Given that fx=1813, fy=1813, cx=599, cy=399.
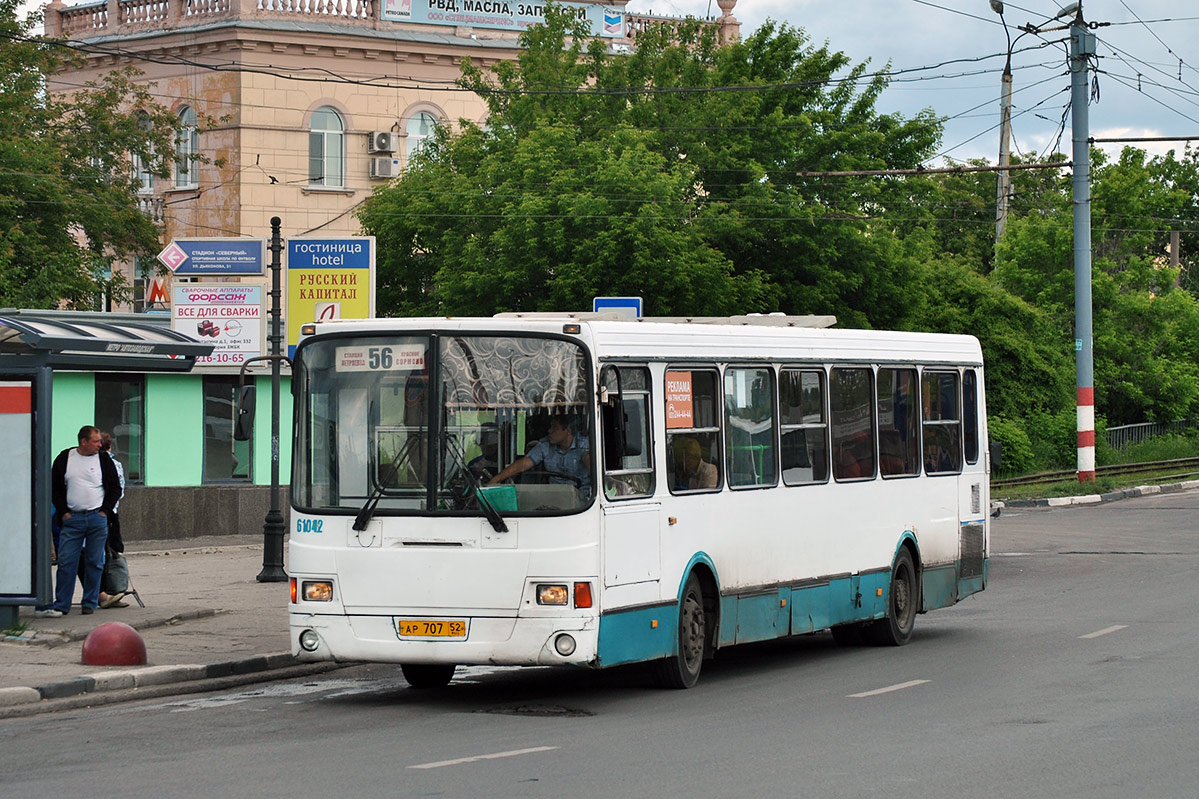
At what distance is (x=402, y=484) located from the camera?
12.1 metres

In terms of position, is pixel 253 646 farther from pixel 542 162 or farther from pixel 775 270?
pixel 775 270

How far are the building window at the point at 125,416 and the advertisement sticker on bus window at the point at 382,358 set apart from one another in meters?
16.6

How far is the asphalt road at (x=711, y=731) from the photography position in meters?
9.08

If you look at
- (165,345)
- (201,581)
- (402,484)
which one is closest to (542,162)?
(201,581)

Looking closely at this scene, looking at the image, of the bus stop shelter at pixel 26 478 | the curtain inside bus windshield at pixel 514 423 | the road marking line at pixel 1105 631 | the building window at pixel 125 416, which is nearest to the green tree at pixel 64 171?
the building window at pixel 125 416

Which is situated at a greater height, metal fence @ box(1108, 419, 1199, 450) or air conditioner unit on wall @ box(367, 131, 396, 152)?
air conditioner unit on wall @ box(367, 131, 396, 152)

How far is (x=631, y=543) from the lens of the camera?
12195mm

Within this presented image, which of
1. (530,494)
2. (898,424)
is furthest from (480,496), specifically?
(898,424)

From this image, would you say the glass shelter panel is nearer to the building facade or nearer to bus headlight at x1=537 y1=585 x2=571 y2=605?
bus headlight at x1=537 y1=585 x2=571 y2=605

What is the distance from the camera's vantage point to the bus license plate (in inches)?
465

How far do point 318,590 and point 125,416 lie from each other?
17136 mm

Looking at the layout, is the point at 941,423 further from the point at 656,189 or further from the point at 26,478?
the point at 656,189

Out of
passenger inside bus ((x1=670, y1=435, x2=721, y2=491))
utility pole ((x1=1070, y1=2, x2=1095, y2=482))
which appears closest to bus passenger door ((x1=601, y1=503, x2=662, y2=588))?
passenger inside bus ((x1=670, y1=435, x2=721, y2=491))

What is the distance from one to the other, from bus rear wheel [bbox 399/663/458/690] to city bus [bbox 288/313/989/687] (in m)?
0.02
